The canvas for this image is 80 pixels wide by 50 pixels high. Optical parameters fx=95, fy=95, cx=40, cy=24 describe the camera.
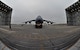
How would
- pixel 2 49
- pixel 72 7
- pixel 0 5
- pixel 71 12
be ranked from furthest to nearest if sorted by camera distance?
pixel 71 12 < pixel 72 7 < pixel 0 5 < pixel 2 49

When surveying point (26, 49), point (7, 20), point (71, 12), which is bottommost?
point (26, 49)

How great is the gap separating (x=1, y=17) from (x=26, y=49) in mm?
50738

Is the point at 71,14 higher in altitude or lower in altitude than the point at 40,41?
higher

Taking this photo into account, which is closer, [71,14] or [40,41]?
[40,41]

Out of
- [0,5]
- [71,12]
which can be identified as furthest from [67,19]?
[0,5]

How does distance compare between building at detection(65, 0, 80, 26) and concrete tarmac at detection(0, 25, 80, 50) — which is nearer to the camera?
concrete tarmac at detection(0, 25, 80, 50)

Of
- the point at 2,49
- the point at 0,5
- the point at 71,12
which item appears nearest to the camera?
the point at 2,49

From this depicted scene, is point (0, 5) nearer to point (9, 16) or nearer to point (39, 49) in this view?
point (9, 16)

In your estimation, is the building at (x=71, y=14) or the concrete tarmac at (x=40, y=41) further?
the building at (x=71, y=14)

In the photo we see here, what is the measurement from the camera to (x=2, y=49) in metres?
10.1

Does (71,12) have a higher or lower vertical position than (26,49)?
higher

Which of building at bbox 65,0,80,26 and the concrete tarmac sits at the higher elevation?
building at bbox 65,0,80,26

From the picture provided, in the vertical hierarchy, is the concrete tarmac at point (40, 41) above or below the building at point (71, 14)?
below

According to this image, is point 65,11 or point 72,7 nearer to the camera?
point 72,7
